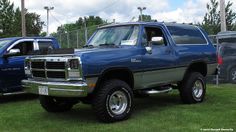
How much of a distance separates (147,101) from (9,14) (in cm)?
3994

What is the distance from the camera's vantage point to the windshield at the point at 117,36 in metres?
9.06

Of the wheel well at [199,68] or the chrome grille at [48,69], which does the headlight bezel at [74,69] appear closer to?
the chrome grille at [48,69]

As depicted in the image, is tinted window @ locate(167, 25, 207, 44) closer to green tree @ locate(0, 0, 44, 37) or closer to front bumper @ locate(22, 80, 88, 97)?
front bumper @ locate(22, 80, 88, 97)

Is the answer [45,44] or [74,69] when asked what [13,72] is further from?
[74,69]

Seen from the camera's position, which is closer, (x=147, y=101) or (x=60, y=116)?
(x=60, y=116)

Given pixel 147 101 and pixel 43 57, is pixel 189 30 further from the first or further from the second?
pixel 43 57

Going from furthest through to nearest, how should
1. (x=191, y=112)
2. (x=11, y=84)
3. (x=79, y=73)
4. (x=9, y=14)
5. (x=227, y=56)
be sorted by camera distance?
(x=9, y=14), (x=227, y=56), (x=11, y=84), (x=191, y=112), (x=79, y=73)

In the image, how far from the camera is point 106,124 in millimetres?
8055

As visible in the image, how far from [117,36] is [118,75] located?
109 cm

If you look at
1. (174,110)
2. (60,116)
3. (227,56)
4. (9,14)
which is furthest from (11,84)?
(9,14)

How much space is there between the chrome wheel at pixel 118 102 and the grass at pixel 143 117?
0.27 metres

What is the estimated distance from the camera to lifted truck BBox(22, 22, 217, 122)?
7820 millimetres

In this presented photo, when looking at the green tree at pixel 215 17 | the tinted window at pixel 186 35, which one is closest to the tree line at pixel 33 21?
the green tree at pixel 215 17

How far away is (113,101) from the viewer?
8.34m
